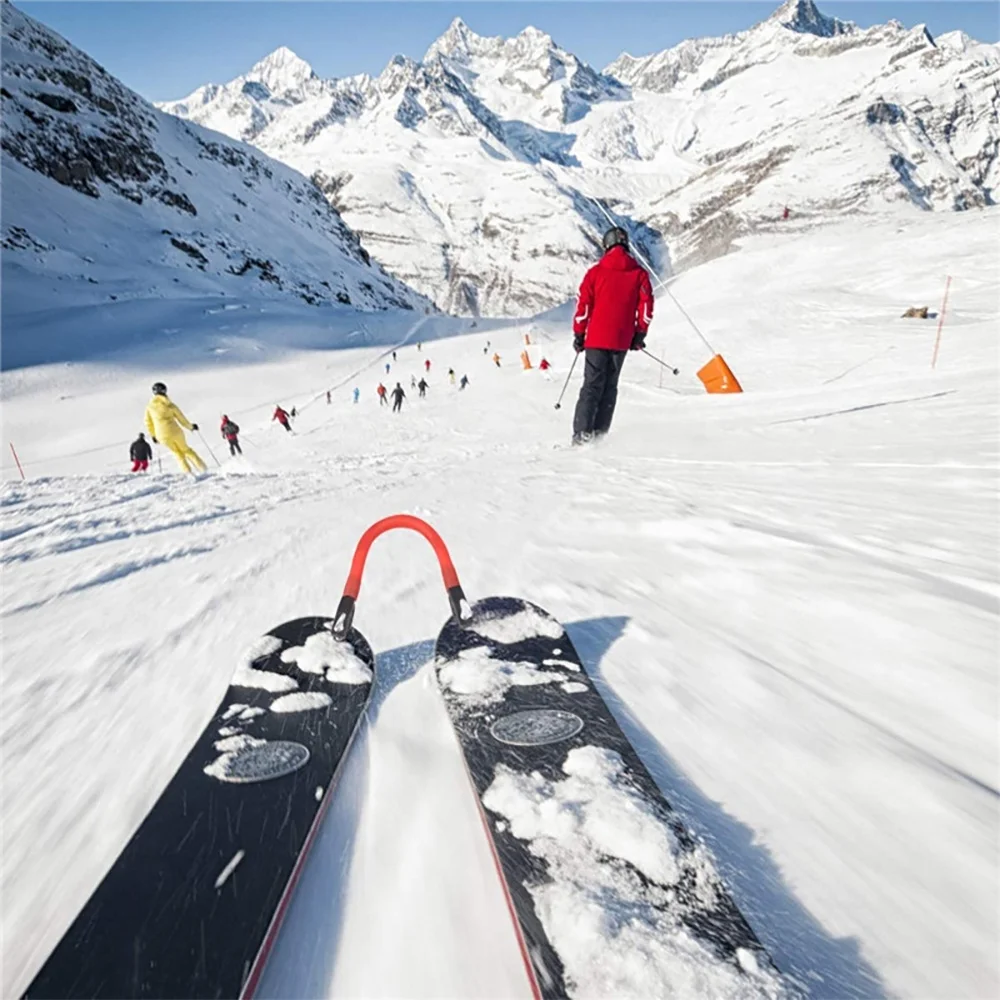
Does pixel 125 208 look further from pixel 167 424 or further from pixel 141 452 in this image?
pixel 167 424

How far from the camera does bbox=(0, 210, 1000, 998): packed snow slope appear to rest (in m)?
1.25

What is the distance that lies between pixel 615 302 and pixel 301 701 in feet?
16.8

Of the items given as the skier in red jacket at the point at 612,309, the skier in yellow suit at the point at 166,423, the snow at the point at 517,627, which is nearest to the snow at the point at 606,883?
the snow at the point at 517,627

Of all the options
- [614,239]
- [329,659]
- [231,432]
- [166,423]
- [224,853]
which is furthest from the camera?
[231,432]

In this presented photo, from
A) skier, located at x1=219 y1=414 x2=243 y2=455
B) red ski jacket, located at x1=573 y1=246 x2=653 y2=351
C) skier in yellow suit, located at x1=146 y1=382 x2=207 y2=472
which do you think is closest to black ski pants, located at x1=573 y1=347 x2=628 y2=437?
red ski jacket, located at x1=573 y1=246 x2=653 y2=351

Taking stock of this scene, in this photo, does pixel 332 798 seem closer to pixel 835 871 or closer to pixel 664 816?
pixel 664 816

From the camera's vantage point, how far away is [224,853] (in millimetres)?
1372

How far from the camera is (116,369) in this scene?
3269 centimetres

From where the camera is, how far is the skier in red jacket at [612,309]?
5.85m

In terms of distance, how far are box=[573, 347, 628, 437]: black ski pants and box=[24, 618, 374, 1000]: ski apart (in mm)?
4822

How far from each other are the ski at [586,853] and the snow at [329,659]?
300 mm

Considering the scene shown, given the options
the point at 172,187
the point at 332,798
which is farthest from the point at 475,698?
the point at 172,187

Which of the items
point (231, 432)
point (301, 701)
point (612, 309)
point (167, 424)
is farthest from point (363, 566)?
point (231, 432)

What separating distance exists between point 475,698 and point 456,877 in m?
0.60
